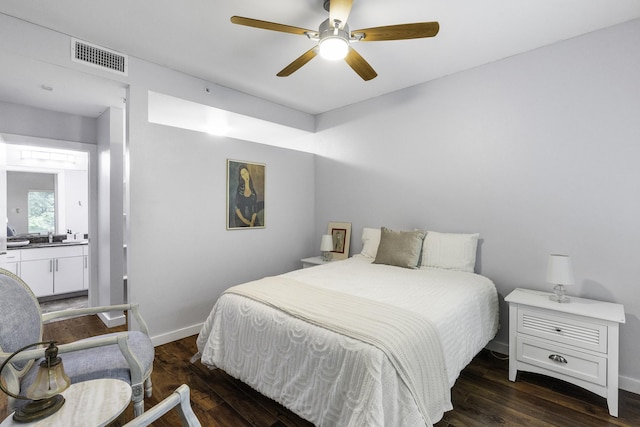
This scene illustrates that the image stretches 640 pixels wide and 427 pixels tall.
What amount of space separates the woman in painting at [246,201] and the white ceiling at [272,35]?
104 cm

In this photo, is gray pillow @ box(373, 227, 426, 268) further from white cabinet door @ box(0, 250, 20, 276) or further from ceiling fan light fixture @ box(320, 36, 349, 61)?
white cabinet door @ box(0, 250, 20, 276)

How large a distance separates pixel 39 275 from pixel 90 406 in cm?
434

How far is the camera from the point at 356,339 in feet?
5.11

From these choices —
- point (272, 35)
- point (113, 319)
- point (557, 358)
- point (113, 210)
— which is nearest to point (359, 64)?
point (272, 35)

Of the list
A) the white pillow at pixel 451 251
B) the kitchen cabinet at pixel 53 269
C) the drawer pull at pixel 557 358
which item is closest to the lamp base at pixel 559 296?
the drawer pull at pixel 557 358

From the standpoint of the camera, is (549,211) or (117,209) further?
(117,209)

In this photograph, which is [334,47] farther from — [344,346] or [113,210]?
[113,210]

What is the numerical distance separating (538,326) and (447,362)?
100 cm

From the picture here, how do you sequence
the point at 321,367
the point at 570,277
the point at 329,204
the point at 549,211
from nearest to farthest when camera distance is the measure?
1. the point at 321,367
2. the point at 570,277
3. the point at 549,211
4. the point at 329,204

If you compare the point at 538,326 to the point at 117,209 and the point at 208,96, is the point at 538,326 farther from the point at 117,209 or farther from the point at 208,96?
the point at 117,209

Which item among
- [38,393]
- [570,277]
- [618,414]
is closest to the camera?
[38,393]

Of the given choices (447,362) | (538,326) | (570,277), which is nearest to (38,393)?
(447,362)

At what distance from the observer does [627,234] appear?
2285 millimetres

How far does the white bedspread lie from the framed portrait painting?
1321mm
